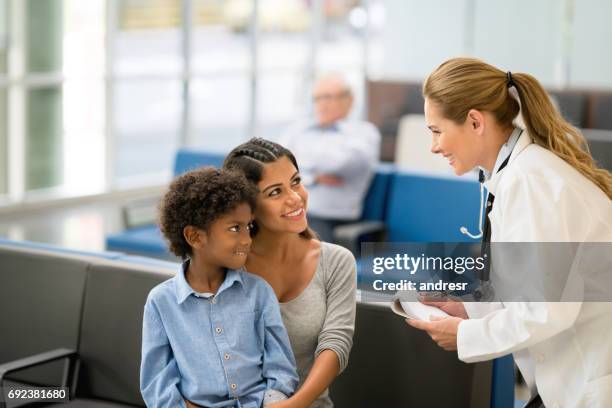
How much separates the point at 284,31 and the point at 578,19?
12.5 feet

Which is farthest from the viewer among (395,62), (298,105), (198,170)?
(395,62)

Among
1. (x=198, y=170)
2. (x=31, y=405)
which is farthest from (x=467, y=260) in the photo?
(x=31, y=405)

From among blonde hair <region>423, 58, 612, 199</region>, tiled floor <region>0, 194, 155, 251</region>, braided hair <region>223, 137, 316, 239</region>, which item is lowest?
tiled floor <region>0, 194, 155, 251</region>

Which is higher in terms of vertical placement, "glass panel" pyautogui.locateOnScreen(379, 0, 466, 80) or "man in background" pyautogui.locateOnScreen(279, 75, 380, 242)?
"glass panel" pyautogui.locateOnScreen(379, 0, 466, 80)

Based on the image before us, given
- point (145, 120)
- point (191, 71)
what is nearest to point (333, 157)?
point (191, 71)

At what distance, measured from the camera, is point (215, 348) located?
2586mm

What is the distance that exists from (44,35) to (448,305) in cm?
686

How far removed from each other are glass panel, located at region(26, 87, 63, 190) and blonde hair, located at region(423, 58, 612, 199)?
21.9 ft

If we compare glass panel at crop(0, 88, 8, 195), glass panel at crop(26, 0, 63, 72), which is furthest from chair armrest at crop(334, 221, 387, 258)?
glass panel at crop(26, 0, 63, 72)

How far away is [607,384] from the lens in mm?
2227

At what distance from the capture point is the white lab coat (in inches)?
85.1

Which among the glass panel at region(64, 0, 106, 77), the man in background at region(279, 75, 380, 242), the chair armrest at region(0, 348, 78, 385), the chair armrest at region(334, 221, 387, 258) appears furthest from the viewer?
the glass panel at region(64, 0, 106, 77)

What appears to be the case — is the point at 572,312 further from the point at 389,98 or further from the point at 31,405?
the point at 389,98

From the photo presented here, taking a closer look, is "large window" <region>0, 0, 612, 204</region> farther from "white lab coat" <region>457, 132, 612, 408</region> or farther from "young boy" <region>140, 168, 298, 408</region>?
"white lab coat" <region>457, 132, 612, 408</region>
